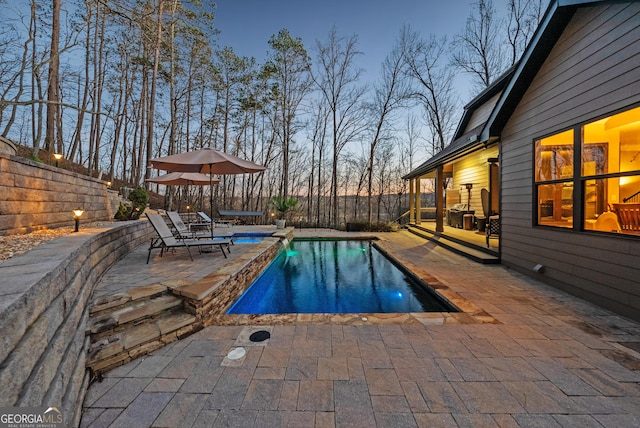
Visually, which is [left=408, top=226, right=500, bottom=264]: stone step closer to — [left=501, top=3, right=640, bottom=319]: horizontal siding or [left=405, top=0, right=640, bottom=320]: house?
[left=501, top=3, right=640, bottom=319]: horizontal siding

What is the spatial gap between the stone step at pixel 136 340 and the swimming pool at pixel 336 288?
108 cm

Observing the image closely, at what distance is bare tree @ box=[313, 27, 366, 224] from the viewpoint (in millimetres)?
12914

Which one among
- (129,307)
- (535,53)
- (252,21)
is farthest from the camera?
(252,21)

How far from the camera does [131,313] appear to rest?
2.40m

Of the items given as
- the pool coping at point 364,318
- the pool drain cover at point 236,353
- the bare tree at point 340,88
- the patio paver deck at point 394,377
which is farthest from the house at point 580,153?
the bare tree at point 340,88

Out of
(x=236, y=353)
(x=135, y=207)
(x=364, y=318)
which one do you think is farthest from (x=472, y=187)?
(x=135, y=207)

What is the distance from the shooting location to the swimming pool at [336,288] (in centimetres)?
394

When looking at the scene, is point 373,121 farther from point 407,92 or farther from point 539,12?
point 539,12

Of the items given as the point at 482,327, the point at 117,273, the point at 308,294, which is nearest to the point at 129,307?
the point at 117,273

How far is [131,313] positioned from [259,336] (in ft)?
4.02

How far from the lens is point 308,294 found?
4.61m

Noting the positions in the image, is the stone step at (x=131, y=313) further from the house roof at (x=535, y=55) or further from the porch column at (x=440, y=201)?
the porch column at (x=440, y=201)

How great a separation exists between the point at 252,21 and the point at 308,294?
1200 centimetres

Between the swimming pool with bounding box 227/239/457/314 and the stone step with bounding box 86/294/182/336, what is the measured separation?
1048 mm
